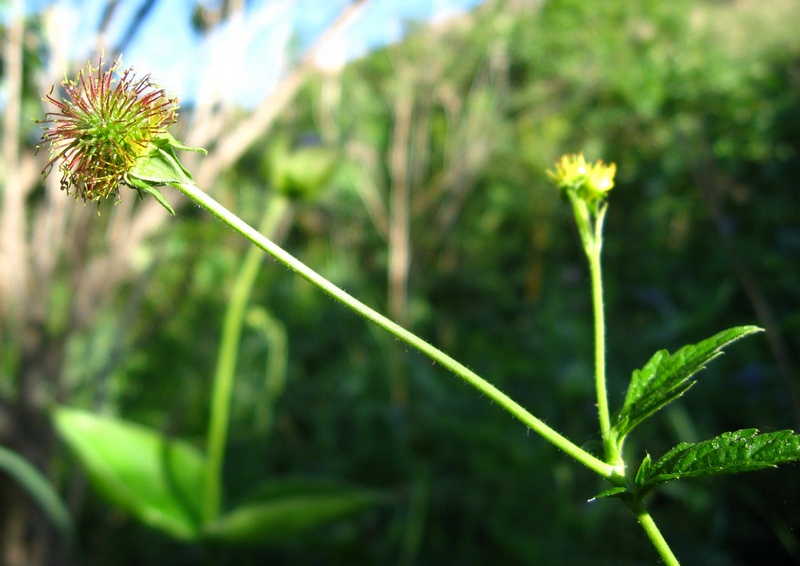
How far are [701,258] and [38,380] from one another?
3.55 ft

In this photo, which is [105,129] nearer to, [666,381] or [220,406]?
[666,381]

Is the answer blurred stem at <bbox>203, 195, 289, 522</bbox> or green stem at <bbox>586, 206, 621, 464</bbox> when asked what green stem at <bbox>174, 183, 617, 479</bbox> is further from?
blurred stem at <bbox>203, 195, 289, 522</bbox>

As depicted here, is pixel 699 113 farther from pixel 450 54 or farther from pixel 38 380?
pixel 38 380

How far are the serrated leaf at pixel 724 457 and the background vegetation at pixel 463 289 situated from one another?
25cm

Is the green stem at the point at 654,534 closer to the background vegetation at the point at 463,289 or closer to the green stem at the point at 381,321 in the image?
the green stem at the point at 381,321

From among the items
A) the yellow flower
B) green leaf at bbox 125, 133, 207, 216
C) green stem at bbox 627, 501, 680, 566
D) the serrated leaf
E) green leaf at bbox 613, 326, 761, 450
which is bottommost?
green stem at bbox 627, 501, 680, 566

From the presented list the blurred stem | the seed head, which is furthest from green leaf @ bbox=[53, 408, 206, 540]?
the seed head

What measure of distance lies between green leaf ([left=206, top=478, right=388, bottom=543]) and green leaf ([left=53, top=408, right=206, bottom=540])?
57mm

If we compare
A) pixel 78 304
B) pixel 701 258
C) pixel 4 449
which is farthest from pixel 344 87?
pixel 4 449

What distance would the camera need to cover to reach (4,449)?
0.82 m

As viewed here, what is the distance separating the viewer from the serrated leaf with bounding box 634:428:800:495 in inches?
8.0

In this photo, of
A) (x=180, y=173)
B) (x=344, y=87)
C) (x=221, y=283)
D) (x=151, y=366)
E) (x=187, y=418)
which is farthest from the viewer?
(x=344, y=87)

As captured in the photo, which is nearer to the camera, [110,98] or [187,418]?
[110,98]

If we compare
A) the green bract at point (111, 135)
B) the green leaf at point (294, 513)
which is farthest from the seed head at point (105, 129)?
the green leaf at point (294, 513)
